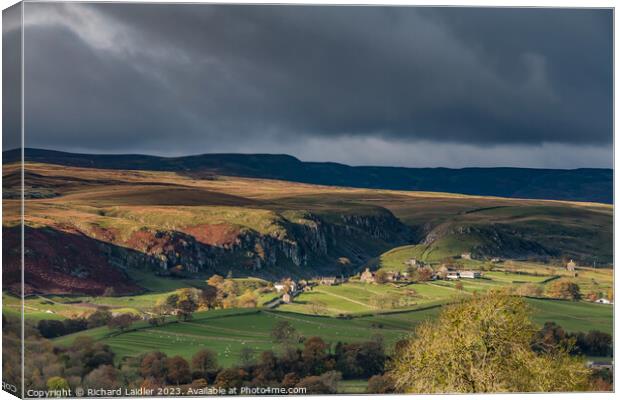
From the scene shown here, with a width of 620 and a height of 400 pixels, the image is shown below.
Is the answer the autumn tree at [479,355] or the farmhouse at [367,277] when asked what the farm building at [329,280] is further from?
the autumn tree at [479,355]

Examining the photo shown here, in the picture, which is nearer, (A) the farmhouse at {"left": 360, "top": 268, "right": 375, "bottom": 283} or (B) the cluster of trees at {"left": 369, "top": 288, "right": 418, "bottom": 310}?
(B) the cluster of trees at {"left": 369, "top": 288, "right": 418, "bottom": 310}

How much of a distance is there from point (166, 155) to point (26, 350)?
35.7 feet

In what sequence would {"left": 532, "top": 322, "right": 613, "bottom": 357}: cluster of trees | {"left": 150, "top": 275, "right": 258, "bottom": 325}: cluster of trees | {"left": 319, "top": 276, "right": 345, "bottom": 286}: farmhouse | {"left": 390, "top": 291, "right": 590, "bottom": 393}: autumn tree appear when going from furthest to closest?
{"left": 319, "top": 276, "right": 345, "bottom": 286}: farmhouse
{"left": 150, "top": 275, "right": 258, "bottom": 325}: cluster of trees
{"left": 532, "top": 322, "right": 613, "bottom": 357}: cluster of trees
{"left": 390, "top": 291, "right": 590, "bottom": 393}: autumn tree

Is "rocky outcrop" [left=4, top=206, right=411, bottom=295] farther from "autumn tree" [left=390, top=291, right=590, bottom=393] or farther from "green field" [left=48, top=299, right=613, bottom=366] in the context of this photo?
"autumn tree" [left=390, top=291, right=590, bottom=393]

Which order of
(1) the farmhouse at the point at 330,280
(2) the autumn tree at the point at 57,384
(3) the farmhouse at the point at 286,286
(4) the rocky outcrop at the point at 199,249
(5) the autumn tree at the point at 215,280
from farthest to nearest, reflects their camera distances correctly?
(1) the farmhouse at the point at 330,280 < (3) the farmhouse at the point at 286,286 < (5) the autumn tree at the point at 215,280 < (4) the rocky outcrop at the point at 199,249 < (2) the autumn tree at the point at 57,384

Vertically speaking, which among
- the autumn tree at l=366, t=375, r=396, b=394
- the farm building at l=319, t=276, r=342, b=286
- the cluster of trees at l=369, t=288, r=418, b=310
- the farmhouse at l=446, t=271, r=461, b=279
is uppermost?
the farmhouse at l=446, t=271, r=461, b=279

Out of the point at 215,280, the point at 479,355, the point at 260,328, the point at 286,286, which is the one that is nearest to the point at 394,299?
the point at 286,286

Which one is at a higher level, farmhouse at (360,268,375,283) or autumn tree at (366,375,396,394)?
farmhouse at (360,268,375,283)

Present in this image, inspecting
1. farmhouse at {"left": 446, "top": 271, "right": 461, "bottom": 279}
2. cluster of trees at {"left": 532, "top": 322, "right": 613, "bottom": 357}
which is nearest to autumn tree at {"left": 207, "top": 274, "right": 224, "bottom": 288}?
farmhouse at {"left": 446, "top": 271, "right": 461, "bottom": 279}

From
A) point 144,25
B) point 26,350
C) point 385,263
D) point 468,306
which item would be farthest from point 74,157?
point 468,306

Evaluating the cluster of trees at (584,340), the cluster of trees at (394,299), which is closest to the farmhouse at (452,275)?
the cluster of trees at (394,299)

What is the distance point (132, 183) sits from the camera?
46031mm

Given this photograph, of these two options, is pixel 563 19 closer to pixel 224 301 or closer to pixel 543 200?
pixel 543 200

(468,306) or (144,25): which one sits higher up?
(144,25)
